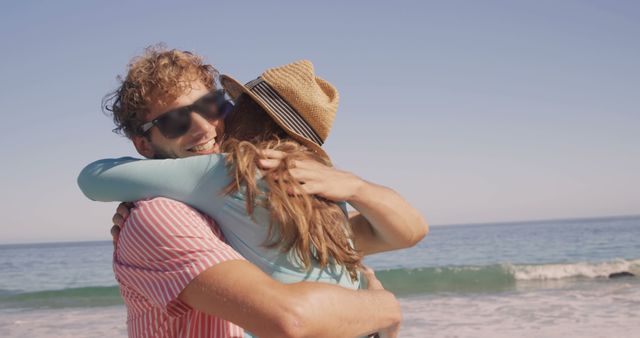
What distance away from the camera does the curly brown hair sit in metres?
2.12

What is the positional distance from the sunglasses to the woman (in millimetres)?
199

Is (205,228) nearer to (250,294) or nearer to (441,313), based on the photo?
(250,294)

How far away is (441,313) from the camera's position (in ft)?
33.7

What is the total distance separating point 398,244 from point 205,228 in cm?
87

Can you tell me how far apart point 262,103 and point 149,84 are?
433mm

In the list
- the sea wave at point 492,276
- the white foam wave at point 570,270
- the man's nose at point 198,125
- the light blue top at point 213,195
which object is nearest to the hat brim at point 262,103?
the man's nose at point 198,125

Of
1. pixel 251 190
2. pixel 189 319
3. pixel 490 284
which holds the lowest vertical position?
pixel 490 284

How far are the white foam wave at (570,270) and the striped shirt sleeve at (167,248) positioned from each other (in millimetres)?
15756

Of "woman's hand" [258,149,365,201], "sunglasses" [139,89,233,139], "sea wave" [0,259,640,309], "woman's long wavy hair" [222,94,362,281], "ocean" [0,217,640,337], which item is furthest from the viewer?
"sea wave" [0,259,640,309]

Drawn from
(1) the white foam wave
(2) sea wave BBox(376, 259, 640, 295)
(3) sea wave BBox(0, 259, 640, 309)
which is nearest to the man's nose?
(3) sea wave BBox(0, 259, 640, 309)

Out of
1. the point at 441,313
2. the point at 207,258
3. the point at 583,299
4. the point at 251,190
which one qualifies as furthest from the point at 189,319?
the point at 583,299

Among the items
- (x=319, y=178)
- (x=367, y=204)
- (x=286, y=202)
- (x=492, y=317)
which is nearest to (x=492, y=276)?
(x=492, y=317)

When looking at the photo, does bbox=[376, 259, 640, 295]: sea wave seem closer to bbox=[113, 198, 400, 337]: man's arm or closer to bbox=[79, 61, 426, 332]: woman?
bbox=[79, 61, 426, 332]: woman

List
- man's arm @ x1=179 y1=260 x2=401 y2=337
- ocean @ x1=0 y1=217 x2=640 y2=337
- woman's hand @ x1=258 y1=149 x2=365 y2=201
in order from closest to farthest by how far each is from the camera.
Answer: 1. man's arm @ x1=179 y1=260 x2=401 y2=337
2. woman's hand @ x1=258 y1=149 x2=365 y2=201
3. ocean @ x1=0 y1=217 x2=640 y2=337
